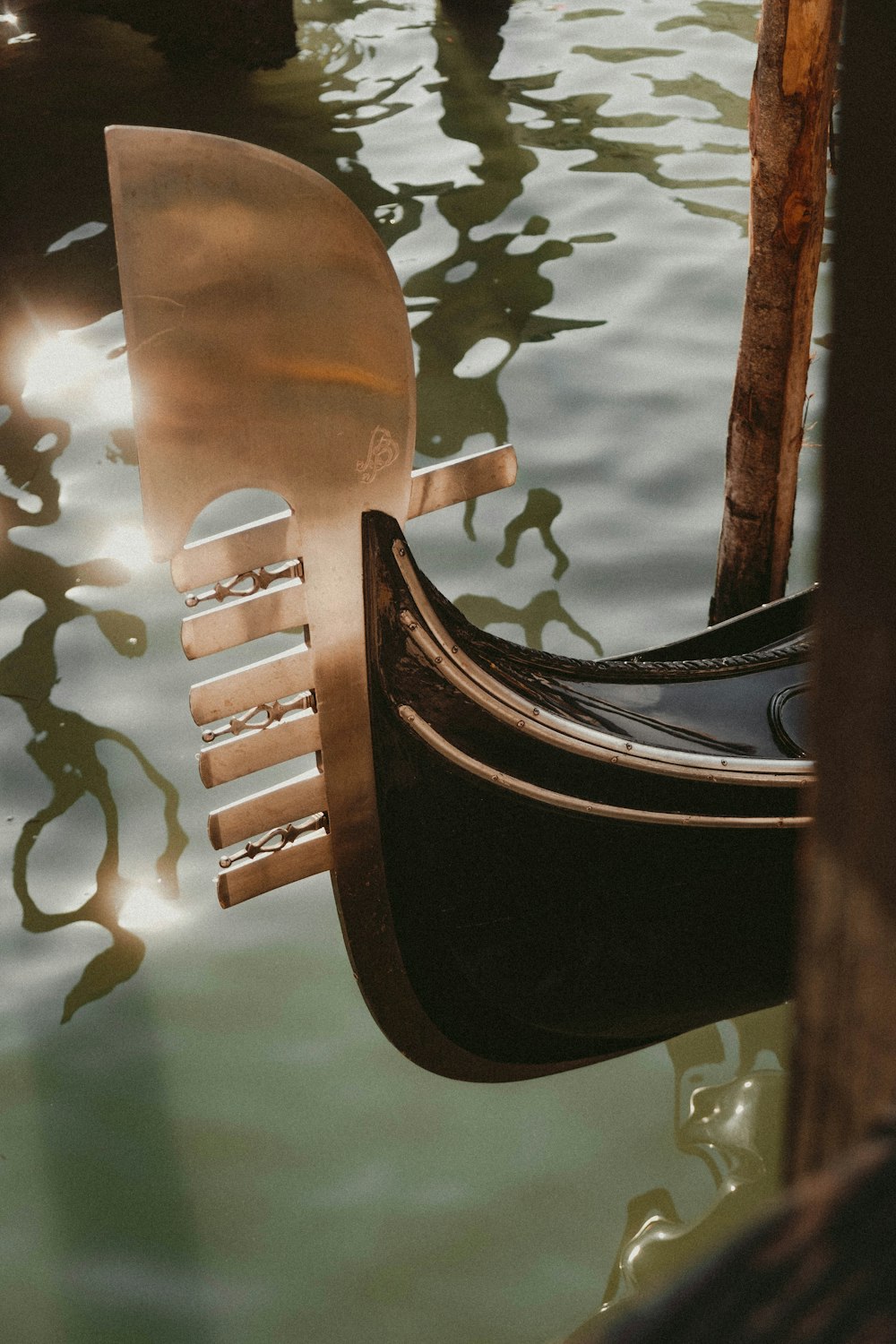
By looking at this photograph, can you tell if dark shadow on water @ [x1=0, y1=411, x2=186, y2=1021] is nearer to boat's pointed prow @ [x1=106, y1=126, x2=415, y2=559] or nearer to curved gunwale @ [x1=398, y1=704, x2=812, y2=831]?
curved gunwale @ [x1=398, y1=704, x2=812, y2=831]

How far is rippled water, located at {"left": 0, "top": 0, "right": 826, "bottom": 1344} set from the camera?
1891 millimetres

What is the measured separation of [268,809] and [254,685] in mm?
161

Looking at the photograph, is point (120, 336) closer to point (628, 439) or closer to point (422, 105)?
point (628, 439)

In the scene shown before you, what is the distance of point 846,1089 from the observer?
13.1 inches

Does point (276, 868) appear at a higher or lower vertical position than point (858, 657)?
lower

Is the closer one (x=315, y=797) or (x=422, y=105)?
(x=315, y=797)

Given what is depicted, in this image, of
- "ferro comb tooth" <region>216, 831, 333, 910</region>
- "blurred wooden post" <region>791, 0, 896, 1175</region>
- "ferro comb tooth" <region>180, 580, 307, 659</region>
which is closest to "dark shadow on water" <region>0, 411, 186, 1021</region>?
"ferro comb tooth" <region>216, 831, 333, 910</region>

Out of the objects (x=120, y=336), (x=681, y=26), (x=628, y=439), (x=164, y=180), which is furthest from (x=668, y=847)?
(x=681, y=26)

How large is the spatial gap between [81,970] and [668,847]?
1.11 m

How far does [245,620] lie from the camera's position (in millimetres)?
1408

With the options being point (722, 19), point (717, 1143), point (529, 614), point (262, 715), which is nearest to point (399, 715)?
point (262, 715)

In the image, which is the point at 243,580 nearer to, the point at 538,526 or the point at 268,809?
the point at 268,809

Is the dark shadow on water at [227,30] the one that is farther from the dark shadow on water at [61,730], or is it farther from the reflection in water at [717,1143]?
the reflection in water at [717,1143]

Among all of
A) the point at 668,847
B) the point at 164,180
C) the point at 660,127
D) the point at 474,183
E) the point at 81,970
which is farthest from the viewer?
the point at 660,127
